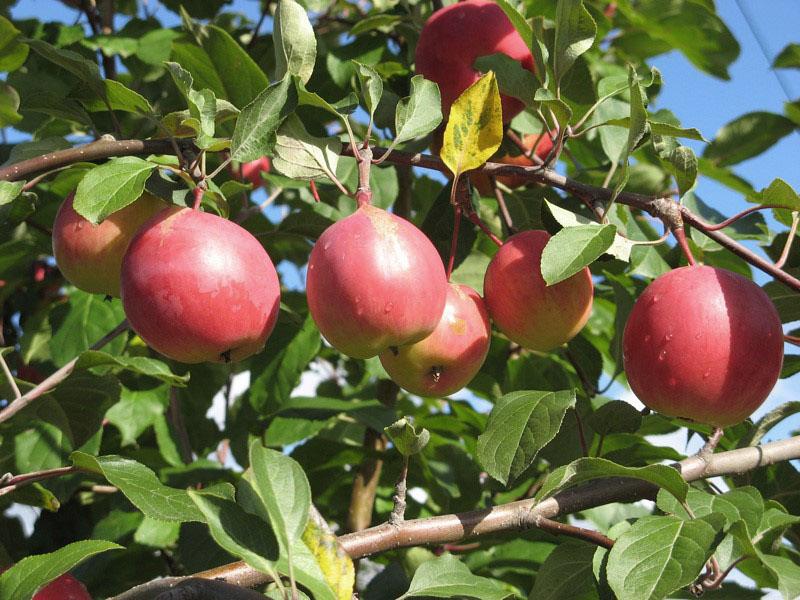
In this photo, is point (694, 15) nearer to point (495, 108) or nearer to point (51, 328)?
point (495, 108)

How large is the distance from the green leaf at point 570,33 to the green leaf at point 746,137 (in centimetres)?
76

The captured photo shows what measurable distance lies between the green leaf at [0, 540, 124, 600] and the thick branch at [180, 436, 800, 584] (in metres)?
0.14

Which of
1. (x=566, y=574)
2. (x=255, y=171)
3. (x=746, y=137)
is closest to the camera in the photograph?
(x=566, y=574)

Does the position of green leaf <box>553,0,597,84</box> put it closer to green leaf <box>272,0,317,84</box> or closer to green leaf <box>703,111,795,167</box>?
green leaf <box>272,0,317,84</box>

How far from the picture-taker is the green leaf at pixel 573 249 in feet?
3.00

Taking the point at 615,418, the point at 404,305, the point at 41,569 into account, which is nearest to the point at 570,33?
the point at 404,305

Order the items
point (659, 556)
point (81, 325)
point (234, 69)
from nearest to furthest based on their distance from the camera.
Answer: point (659, 556) < point (234, 69) < point (81, 325)

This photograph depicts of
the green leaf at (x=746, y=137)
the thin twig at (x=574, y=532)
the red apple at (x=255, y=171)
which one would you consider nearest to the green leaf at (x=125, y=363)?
the thin twig at (x=574, y=532)

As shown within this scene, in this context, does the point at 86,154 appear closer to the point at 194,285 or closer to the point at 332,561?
the point at 194,285

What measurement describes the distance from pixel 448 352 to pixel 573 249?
222 millimetres

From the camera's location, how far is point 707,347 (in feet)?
3.21

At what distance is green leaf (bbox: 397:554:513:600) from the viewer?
3.11 ft

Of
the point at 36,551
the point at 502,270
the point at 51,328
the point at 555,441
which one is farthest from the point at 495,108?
the point at 36,551

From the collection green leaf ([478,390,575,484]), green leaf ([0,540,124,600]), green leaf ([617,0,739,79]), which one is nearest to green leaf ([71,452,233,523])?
green leaf ([0,540,124,600])
